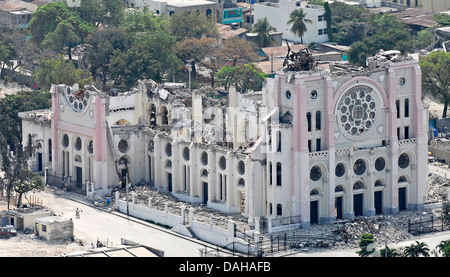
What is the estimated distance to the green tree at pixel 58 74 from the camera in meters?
152

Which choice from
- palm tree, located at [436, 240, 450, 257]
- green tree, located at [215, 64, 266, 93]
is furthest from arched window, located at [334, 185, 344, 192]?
green tree, located at [215, 64, 266, 93]

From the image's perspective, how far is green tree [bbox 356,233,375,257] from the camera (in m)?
107

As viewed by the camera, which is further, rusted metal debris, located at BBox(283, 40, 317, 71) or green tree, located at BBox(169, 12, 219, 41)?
green tree, located at BBox(169, 12, 219, 41)

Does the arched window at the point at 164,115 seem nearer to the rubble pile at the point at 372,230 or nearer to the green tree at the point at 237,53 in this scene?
the rubble pile at the point at 372,230

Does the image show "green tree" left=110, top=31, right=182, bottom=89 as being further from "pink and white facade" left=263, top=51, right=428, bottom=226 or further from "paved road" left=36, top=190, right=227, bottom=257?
"pink and white facade" left=263, top=51, right=428, bottom=226

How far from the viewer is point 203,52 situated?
16862cm

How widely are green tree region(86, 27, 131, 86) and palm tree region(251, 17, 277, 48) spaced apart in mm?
17601

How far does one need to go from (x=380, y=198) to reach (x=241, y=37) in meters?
65.3

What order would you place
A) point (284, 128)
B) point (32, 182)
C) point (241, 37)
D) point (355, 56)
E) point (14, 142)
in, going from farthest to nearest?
point (241, 37), point (355, 56), point (14, 142), point (32, 182), point (284, 128)

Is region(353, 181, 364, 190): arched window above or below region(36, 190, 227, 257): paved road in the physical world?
above

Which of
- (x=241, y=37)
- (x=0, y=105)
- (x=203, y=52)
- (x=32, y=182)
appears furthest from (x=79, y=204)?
(x=241, y=37)

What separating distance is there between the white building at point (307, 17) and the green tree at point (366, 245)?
73548 mm

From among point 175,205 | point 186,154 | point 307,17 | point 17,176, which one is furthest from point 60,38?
point 175,205

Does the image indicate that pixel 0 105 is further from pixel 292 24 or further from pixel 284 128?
pixel 292 24
